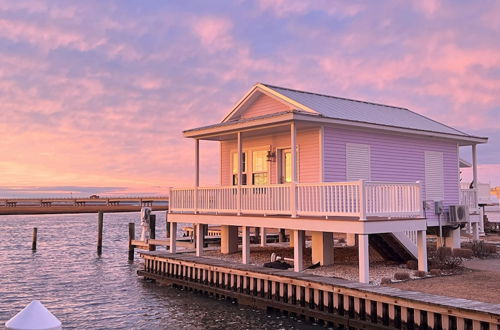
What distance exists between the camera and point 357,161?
64.8ft

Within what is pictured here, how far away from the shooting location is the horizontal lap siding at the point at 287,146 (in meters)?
19.2

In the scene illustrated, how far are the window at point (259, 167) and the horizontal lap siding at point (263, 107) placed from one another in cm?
164

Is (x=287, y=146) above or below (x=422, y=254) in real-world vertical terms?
above

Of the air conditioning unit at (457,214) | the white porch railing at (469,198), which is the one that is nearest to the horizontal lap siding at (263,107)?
the air conditioning unit at (457,214)

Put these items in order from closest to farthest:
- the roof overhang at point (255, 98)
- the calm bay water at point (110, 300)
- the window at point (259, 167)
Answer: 1. the calm bay water at point (110, 300)
2. the roof overhang at point (255, 98)
3. the window at point (259, 167)

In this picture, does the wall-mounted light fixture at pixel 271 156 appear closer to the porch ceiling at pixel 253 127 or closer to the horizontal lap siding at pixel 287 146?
the horizontal lap siding at pixel 287 146

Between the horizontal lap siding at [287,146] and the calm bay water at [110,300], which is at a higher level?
the horizontal lap siding at [287,146]

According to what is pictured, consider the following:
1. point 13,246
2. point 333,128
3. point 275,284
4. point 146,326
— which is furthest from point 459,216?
point 13,246

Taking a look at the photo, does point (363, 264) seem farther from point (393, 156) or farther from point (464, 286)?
point (393, 156)

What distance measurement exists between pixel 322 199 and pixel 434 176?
838cm

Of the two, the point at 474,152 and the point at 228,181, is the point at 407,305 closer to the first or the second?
the point at 228,181

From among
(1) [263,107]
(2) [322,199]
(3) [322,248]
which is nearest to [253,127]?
(1) [263,107]

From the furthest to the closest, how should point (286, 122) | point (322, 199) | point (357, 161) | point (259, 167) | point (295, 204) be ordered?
1. point (259, 167)
2. point (357, 161)
3. point (286, 122)
4. point (295, 204)
5. point (322, 199)

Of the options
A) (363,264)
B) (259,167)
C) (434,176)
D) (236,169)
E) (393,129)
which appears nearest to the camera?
(363,264)
